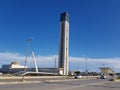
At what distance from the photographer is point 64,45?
142750 millimetres

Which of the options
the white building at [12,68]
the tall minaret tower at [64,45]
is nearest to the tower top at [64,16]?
the tall minaret tower at [64,45]

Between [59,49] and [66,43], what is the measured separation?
6315mm

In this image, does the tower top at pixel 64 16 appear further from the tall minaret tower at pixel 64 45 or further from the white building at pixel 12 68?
the white building at pixel 12 68

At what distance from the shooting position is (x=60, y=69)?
142m

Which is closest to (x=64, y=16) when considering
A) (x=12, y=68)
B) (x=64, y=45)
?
(x=64, y=45)

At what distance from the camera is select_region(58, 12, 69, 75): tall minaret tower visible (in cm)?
14262

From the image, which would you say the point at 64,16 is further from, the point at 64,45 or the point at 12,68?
A: the point at 12,68

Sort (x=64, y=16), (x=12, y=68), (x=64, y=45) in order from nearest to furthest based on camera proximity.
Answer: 1. (x=64, y=45)
2. (x=64, y=16)
3. (x=12, y=68)

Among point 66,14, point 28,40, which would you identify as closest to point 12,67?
point 66,14

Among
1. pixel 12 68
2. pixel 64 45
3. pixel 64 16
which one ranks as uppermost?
pixel 64 16

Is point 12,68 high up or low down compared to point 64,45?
down

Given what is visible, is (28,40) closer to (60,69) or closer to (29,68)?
(60,69)

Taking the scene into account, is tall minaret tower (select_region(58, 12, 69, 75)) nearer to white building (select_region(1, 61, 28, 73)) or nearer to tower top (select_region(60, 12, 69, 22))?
tower top (select_region(60, 12, 69, 22))

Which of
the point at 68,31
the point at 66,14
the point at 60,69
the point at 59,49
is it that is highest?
the point at 66,14
